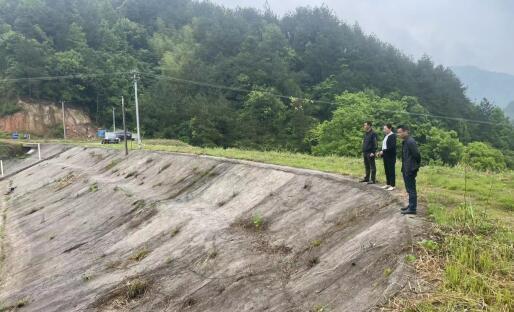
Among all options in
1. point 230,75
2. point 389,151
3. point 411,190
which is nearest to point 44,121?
point 230,75

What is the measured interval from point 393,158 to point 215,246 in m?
5.49

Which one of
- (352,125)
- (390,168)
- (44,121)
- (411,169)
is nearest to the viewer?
(411,169)

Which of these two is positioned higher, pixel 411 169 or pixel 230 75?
pixel 230 75

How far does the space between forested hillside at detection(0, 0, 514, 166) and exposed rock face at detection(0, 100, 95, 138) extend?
2.30 m

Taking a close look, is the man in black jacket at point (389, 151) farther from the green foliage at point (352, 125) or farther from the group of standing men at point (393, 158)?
the green foliage at point (352, 125)

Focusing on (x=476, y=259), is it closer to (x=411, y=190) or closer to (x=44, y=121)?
(x=411, y=190)

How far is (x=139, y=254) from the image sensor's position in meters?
13.5

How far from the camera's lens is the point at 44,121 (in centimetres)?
7731

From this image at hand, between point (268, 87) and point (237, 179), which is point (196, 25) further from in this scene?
point (237, 179)

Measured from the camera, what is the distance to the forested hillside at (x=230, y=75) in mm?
73125

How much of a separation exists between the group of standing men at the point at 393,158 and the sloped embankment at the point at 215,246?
0.59m

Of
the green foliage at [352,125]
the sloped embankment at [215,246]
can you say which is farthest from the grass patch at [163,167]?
the green foliage at [352,125]

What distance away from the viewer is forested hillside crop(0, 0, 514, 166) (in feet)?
240

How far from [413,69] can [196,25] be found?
188 feet
